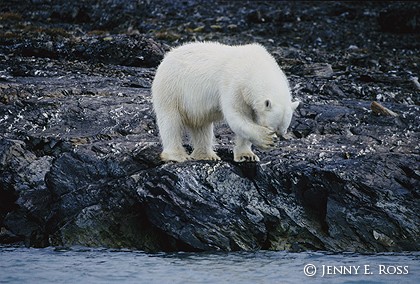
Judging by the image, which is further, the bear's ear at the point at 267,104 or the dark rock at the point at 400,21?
the dark rock at the point at 400,21

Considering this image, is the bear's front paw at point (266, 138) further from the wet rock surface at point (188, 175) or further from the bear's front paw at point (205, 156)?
the bear's front paw at point (205, 156)

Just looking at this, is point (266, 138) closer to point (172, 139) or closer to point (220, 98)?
point (220, 98)

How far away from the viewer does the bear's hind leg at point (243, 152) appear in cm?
1195

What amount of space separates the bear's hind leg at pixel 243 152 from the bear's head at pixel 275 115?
0.83m

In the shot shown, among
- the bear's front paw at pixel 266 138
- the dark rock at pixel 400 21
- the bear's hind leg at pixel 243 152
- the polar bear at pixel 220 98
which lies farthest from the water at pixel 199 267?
the dark rock at pixel 400 21

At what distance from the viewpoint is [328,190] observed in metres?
11.5

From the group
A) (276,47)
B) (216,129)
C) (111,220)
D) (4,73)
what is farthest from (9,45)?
(111,220)

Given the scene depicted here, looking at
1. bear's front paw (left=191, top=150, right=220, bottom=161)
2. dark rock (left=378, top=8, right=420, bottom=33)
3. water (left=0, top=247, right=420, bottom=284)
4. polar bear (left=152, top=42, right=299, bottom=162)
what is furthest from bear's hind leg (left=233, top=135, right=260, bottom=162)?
dark rock (left=378, top=8, right=420, bottom=33)

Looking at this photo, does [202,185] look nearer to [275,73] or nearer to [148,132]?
[275,73]

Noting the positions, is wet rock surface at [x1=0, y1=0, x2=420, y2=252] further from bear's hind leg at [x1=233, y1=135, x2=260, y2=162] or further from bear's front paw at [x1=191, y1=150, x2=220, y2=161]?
bear's front paw at [x1=191, y1=150, x2=220, y2=161]

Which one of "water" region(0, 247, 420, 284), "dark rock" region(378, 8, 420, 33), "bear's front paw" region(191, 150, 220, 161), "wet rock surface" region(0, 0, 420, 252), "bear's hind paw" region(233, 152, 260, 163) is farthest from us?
"dark rock" region(378, 8, 420, 33)

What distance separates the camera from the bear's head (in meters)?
11.0

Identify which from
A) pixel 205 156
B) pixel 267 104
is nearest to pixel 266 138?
pixel 267 104

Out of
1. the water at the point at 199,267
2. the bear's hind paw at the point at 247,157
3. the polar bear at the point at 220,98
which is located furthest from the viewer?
the bear's hind paw at the point at 247,157
